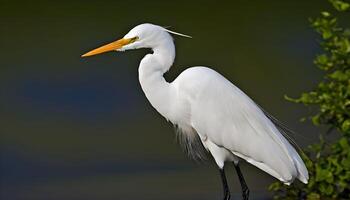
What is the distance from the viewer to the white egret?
4883mm

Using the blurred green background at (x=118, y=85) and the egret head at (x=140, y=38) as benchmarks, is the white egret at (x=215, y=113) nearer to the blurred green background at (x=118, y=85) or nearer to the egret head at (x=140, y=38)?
the egret head at (x=140, y=38)

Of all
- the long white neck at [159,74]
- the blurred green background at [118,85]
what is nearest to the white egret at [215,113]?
the long white neck at [159,74]

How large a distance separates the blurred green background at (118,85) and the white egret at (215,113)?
1232 millimetres

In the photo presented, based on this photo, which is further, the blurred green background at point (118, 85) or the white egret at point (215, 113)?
the blurred green background at point (118, 85)

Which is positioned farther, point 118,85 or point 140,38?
point 118,85

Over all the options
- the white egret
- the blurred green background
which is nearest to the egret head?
the white egret

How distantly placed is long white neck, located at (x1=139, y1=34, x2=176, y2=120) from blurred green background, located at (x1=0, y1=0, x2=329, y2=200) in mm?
1259

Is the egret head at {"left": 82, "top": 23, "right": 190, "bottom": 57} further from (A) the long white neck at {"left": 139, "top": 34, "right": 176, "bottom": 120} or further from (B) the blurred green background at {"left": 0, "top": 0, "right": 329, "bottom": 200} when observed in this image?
(B) the blurred green background at {"left": 0, "top": 0, "right": 329, "bottom": 200}

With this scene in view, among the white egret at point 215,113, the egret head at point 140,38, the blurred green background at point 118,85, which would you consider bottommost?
the blurred green background at point 118,85

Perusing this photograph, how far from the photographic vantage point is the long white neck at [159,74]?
4.89 metres

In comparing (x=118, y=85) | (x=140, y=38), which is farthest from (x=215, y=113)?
(x=118, y=85)

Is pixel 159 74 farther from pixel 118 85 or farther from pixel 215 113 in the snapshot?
pixel 118 85

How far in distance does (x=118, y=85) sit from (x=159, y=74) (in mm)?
3353

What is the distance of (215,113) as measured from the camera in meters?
4.99
